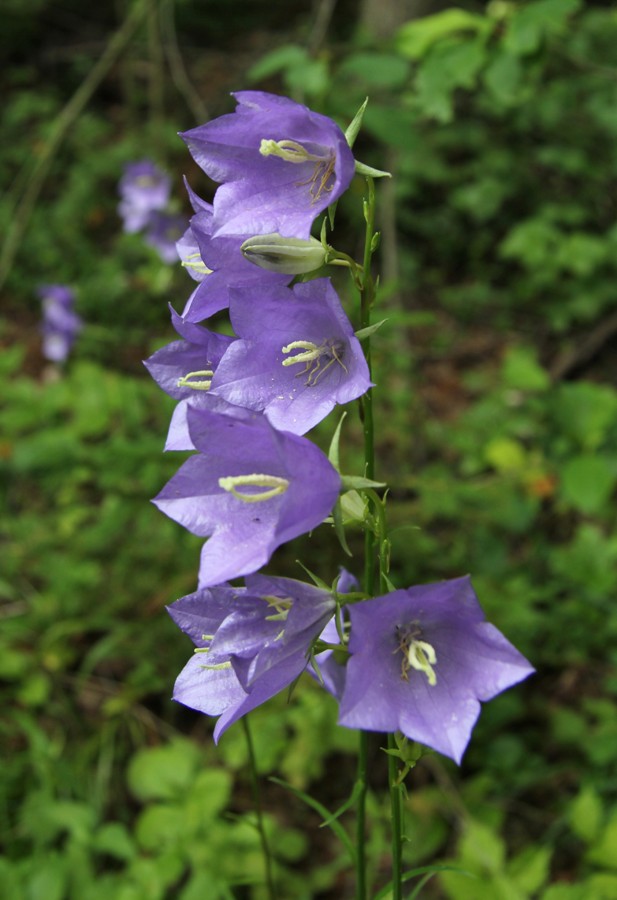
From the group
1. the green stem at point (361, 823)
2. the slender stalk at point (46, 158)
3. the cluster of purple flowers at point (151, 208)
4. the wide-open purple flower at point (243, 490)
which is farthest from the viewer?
the cluster of purple flowers at point (151, 208)

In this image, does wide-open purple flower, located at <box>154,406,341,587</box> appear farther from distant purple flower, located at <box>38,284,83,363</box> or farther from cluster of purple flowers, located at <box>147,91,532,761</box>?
distant purple flower, located at <box>38,284,83,363</box>

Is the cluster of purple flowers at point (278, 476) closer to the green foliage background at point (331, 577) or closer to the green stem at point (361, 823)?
the green stem at point (361, 823)

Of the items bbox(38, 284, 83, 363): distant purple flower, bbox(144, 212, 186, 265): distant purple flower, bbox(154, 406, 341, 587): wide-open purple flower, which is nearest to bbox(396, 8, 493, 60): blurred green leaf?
bbox(154, 406, 341, 587): wide-open purple flower

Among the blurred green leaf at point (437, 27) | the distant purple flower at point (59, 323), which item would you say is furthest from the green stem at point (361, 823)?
the distant purple flower at point (59, 323)

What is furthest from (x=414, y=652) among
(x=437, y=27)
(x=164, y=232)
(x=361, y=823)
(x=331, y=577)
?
(x=164, y=232)

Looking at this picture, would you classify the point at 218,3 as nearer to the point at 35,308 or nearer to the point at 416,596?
the point at 35,308

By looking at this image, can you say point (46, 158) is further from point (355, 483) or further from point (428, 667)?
point (428, 667)

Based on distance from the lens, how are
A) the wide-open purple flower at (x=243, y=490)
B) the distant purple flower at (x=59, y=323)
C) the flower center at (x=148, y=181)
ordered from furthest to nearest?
the flower center at (x=148, y=181) → the distant purple flower at (x=59, y=323) → the wide-open purple flower at (x=243, y=490)

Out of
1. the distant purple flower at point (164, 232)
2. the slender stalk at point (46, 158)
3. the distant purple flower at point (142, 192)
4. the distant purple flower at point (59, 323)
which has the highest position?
the slender stalk at point (46, 158)
